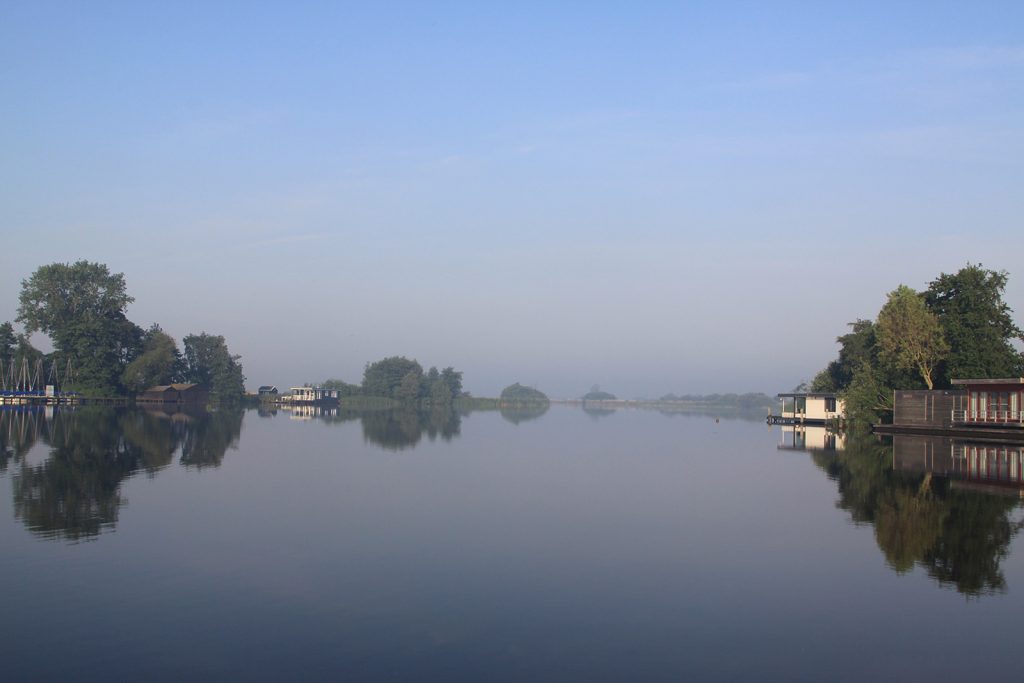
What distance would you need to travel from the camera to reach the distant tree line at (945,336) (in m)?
51.4

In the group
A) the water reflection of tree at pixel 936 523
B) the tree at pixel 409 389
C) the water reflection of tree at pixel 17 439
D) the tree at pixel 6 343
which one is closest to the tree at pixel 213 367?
the tree at pixel 6 343

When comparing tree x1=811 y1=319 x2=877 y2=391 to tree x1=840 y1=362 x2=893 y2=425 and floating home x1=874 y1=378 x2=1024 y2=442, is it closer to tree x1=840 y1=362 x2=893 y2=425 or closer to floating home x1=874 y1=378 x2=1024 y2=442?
tree x1=840 y1=362 x2=893 y2=425

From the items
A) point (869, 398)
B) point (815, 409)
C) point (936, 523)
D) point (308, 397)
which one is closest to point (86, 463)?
point (936, 523)

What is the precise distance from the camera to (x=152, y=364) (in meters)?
104

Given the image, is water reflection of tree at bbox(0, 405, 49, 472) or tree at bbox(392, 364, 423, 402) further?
tree at bbox(392, 364, 423, 402)

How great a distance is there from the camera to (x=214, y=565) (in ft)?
43.2

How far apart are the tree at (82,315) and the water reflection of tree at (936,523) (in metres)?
91.0

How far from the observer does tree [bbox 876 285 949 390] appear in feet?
174

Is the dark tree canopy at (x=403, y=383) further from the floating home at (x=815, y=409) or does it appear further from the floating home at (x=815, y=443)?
the floating home at (x=815, y=443)

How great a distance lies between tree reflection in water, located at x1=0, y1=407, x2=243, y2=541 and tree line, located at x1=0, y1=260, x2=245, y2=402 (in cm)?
4972

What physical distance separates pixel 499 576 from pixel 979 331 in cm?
4906

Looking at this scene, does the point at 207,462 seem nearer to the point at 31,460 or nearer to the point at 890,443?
the point at 31,460

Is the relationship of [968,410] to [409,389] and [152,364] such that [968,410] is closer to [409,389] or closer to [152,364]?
[152,364]

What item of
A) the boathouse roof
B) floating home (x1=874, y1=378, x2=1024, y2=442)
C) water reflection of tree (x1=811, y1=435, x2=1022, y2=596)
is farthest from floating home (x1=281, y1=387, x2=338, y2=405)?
water reflection of tree (x1=811, y1=435, x2=1022, y2=596)
